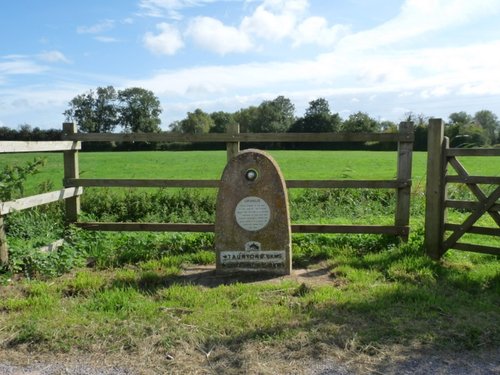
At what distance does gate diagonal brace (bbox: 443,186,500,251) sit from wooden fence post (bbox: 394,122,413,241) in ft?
2.37

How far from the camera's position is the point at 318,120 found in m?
94.4

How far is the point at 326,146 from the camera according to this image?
279 feet

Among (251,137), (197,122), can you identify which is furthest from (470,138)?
(197,122)

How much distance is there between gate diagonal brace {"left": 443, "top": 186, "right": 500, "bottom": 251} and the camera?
622 centimetres

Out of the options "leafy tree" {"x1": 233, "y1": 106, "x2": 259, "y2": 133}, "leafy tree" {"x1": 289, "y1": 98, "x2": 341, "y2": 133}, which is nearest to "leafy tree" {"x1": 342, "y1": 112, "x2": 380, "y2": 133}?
"leafy tree" {"x1": 289, "y1": 98, "x2": 341, "y2": 133}

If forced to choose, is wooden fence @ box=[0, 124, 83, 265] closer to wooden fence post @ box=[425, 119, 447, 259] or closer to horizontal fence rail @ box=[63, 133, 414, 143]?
horizontal fence rail @ box=[63, 133, 414, 143]

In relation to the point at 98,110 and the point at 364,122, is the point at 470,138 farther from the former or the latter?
the point at 98,110

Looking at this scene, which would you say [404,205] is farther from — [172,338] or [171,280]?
[172,338]

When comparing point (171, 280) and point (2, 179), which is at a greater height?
point (2, 179)

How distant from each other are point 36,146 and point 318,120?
90058mm

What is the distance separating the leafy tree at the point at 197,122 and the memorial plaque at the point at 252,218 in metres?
105

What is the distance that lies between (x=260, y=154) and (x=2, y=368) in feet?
11.4

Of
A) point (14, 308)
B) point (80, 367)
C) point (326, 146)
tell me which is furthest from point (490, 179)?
point (326, 146)

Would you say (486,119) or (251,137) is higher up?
(486,119)
